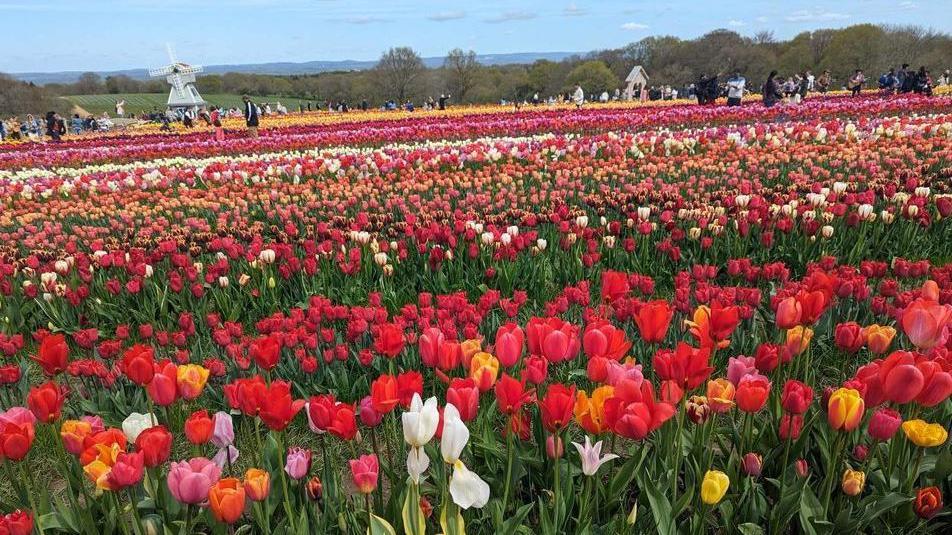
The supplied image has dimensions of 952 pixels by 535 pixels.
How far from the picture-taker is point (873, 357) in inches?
149

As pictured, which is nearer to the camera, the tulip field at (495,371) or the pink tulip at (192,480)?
the pink tulip at (192,480)

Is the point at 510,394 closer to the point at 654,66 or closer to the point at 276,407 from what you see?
the point at 276,407

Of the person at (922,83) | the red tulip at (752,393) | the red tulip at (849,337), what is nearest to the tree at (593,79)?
the person at (922,83)

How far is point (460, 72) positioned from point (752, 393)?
58.7 m

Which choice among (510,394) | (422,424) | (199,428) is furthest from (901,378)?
(199,428)

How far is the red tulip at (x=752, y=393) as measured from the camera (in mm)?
2004

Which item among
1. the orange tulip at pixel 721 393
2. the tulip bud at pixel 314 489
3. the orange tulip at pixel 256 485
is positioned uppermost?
the orange tulip at pixel 721 393

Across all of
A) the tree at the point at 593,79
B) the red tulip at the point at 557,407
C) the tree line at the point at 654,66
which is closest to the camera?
the red tulip at the point at 557,407

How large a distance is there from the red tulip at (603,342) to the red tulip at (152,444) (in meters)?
1.27

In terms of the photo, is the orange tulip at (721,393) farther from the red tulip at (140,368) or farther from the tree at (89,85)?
the tree at (89,85)

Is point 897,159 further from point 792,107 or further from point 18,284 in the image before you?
point 792,107

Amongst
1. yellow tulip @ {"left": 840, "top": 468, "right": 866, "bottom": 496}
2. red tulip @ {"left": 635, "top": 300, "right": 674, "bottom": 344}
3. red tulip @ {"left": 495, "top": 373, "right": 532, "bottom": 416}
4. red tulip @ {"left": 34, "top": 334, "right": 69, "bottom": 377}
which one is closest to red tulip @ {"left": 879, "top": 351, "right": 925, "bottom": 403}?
yellow tulip @ {"left": 840, "top": 468, "right": 866, "bottom": 496}

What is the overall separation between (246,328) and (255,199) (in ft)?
14.2

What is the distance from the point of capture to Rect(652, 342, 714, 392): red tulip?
191 centimetres
